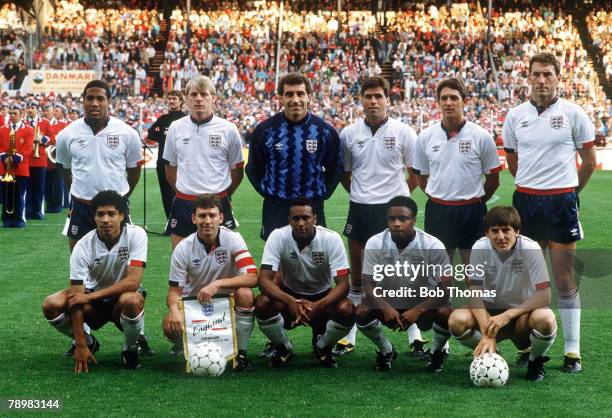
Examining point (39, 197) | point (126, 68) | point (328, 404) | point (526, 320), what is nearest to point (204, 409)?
point (328, 404)

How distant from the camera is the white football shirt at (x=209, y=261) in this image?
22.3 feet

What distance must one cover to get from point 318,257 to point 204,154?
4.66 feet

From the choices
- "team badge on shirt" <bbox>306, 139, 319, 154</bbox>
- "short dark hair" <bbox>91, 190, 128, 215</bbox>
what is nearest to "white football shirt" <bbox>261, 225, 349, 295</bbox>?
"team badge on shirt" <bbox>306, 139, 319, 154</bbox>

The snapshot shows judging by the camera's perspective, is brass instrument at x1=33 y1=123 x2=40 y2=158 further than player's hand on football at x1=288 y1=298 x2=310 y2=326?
Yes

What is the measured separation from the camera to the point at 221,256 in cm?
685

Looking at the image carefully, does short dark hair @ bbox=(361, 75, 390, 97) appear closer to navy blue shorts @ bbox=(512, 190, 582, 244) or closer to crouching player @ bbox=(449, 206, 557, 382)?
navy blue shorts @ bbox=(512, 190, 582, 244)

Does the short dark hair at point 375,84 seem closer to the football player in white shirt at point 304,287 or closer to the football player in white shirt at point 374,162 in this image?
the football player in white shirt at point 374,162

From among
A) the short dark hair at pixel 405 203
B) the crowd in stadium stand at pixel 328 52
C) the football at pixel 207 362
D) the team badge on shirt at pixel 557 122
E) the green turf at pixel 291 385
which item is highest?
the crowd in stadium stand at pixel 328 52

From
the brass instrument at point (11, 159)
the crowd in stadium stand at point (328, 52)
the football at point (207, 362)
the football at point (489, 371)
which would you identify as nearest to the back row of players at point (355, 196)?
the football at point (489, 371)

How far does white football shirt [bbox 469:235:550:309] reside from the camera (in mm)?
6453

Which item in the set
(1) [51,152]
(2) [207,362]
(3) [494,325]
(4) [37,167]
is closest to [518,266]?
(3) [494,325]

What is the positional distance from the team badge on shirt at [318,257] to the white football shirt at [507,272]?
1.04 m

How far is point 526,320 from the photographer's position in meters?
6.37

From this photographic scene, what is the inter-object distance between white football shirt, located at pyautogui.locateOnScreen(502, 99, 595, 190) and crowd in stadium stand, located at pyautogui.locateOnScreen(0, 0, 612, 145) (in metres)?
24.5
